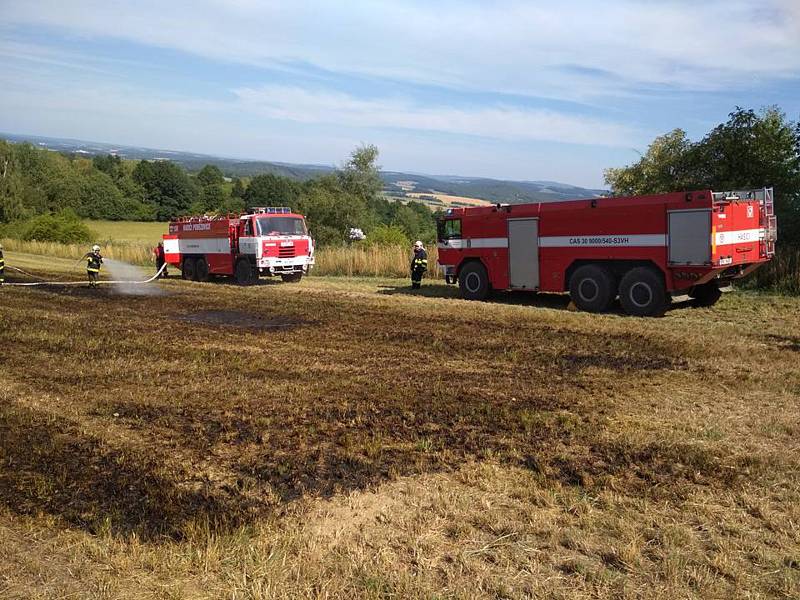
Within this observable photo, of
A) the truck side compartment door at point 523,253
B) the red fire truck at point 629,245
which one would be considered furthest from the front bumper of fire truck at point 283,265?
the truck side compartment door at point 523,253

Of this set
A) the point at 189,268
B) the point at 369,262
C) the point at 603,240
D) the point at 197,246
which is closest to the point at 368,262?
the point at 369,262

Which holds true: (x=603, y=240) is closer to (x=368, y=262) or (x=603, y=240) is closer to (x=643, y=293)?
(x=643, y=293)

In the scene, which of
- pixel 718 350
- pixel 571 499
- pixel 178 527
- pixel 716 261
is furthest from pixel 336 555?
pixel 716 261

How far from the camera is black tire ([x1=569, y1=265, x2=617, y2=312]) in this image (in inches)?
558

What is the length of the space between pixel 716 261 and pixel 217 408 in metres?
10.0

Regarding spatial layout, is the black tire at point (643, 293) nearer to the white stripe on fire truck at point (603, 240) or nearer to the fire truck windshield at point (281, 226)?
the white stripe on fire truck at point (603, 240)

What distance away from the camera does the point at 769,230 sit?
1393cm

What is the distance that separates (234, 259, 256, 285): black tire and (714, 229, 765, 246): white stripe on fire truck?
47.0 ft

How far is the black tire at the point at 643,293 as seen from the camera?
1328 cm

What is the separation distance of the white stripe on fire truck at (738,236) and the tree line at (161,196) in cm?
2940

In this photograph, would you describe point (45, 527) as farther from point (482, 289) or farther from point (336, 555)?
point (482, 289)

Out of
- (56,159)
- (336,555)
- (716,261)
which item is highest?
(56,159)

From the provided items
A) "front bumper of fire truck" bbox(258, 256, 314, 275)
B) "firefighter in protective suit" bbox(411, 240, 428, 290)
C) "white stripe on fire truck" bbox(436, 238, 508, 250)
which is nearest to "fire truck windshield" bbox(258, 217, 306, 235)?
"front bumper of fire truck" bbox(258, 256, 314, 275)

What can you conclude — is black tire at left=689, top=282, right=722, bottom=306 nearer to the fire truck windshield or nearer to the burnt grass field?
the burnt grass field
